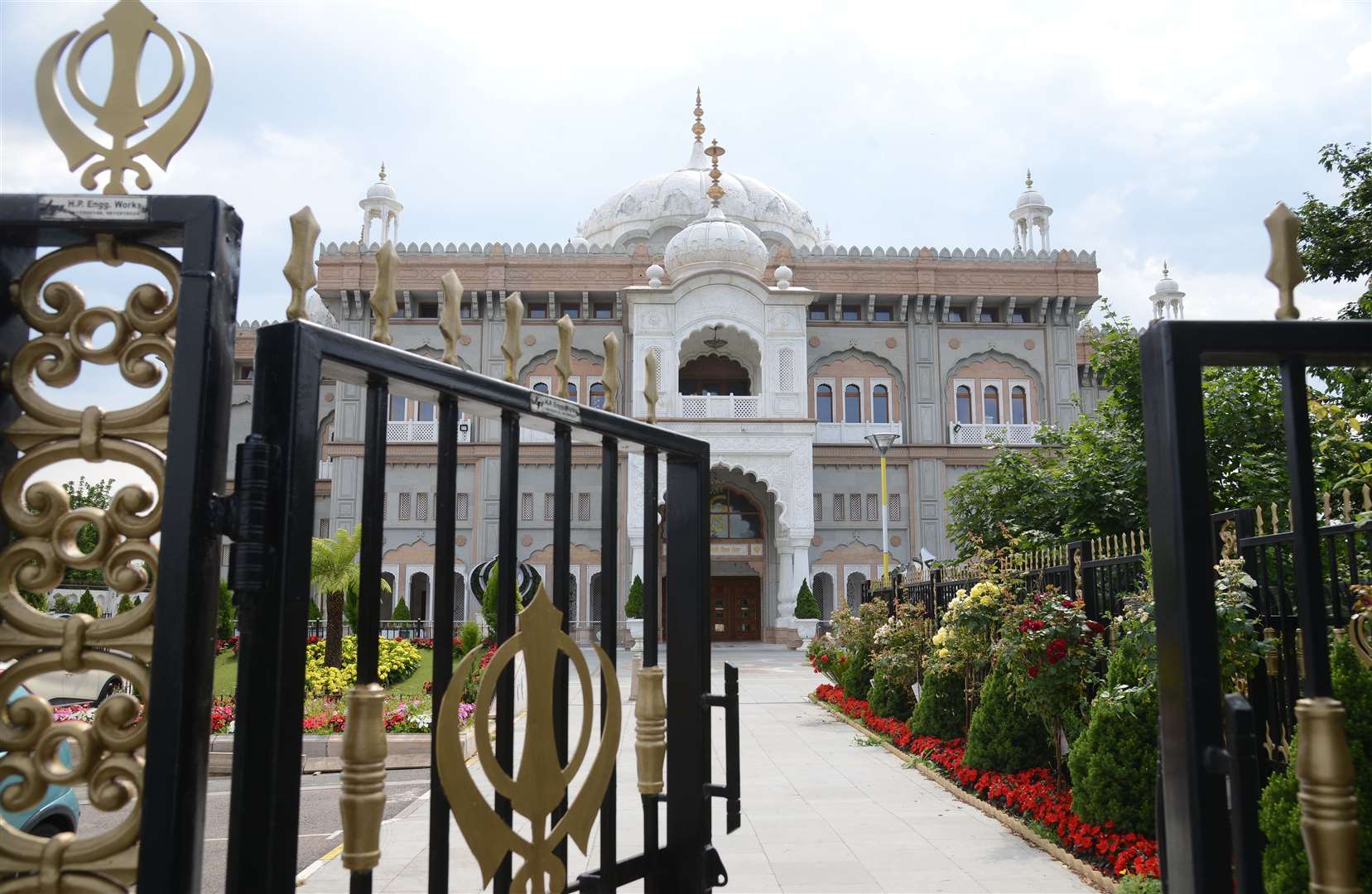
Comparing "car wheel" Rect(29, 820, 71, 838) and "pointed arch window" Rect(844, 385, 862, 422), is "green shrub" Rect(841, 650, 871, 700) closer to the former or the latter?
"car wheel" Rect(29, 820, 71, 838)

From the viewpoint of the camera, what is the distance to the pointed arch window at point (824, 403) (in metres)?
28.1

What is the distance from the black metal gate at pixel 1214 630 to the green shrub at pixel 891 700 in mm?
9336

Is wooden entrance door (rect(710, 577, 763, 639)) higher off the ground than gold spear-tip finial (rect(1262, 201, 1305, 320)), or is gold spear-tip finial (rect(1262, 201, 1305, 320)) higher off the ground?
gold spear-tip finial (rect(1262, 201, 1305, 320))

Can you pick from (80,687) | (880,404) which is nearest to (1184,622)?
(80,687)

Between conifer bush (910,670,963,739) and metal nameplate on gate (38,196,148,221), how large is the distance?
27.6ft

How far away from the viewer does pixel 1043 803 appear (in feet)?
20.7

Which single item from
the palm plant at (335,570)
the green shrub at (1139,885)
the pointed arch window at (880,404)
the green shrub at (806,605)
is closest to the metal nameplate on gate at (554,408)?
the green shrub at (1139,885)

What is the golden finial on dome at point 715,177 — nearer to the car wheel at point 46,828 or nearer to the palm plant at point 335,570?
the palm plant at point 335,570

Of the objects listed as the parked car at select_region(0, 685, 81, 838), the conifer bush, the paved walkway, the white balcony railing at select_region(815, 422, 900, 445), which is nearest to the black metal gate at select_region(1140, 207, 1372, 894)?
the paved walkway

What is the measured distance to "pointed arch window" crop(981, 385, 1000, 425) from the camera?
28250mm

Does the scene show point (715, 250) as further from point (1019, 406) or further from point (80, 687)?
point (80, 687)

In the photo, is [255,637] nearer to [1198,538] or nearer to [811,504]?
[1198,538]

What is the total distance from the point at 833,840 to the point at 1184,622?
4903mm

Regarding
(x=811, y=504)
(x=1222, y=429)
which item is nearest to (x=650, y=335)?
(x=811, y=504)
